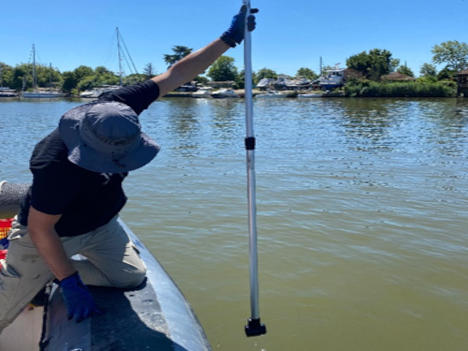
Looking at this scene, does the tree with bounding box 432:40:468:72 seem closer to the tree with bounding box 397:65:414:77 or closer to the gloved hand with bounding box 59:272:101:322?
the tree with bounding box 397:65:414:77

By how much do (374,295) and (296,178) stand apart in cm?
530

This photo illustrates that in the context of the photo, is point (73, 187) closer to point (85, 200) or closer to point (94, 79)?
point (85, 200)

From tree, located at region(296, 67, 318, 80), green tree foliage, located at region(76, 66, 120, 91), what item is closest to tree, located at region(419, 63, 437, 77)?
tree, located at region(296, 67, 318, 80)

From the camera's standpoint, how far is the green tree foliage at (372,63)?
82.5 m

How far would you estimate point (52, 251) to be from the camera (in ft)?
8.13

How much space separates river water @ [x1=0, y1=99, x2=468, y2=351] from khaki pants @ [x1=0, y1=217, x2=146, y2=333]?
1332mm

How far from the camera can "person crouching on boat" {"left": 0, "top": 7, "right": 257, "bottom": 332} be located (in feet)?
7.56

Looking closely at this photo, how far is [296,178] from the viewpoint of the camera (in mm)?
9727

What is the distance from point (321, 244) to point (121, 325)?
3.94 meters

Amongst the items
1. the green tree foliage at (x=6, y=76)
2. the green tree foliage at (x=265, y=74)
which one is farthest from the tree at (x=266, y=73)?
the green tree foliage at (x=6, y=76)

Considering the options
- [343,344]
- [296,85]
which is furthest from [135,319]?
[296,85]

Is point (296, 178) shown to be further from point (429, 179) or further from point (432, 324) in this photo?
point (432, 324)

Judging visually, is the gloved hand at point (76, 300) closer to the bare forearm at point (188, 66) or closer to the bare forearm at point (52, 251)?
the bare forearm at point (52, 251)

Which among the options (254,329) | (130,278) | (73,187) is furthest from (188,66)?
(254,329)
